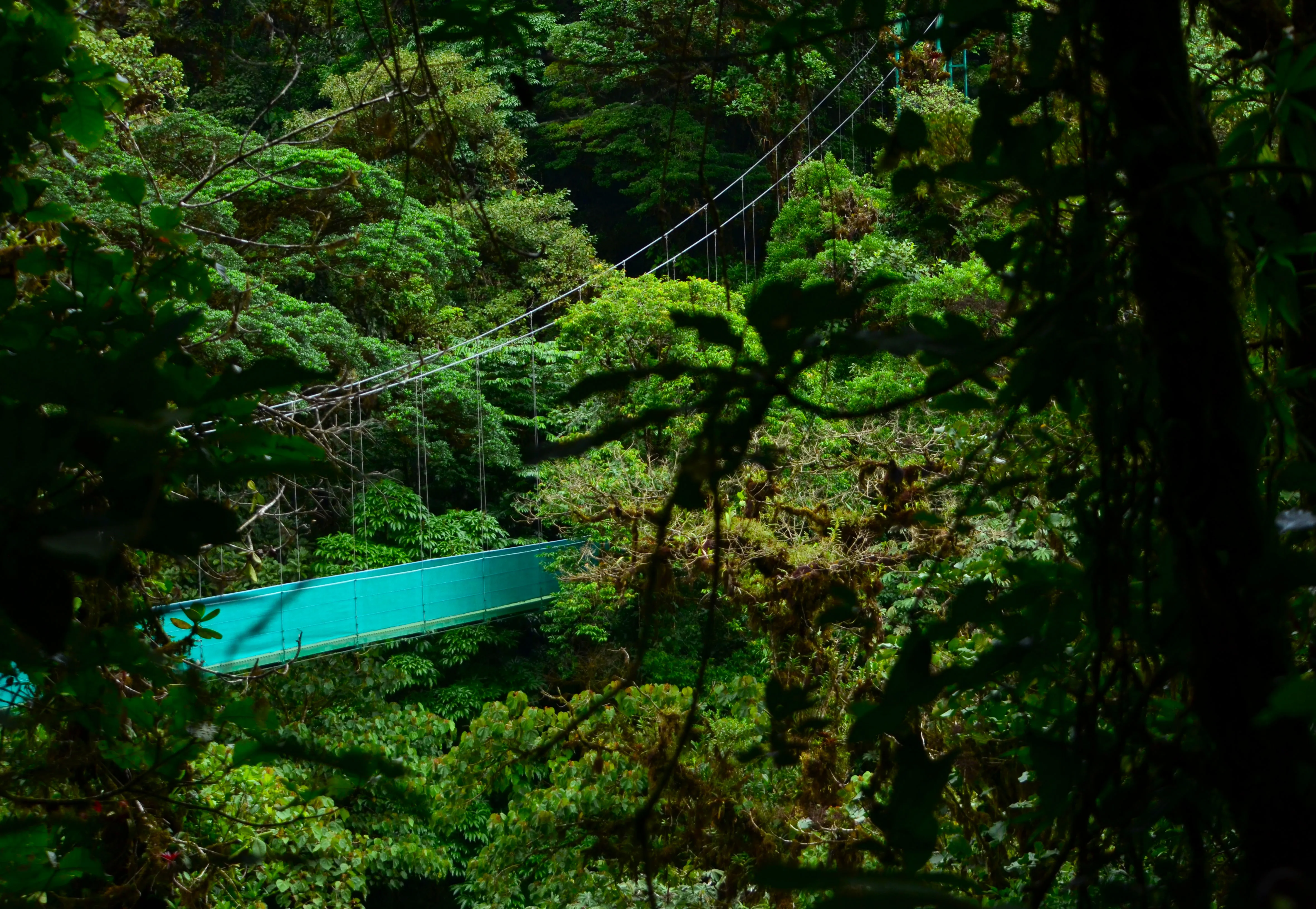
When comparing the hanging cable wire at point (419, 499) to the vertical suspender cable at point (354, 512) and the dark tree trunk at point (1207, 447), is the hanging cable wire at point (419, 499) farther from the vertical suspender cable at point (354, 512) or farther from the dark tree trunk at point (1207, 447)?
the dark tree trunk at point (1207, 447)

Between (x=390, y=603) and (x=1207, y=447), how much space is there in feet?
22.6

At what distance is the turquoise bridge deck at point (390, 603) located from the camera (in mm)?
5430

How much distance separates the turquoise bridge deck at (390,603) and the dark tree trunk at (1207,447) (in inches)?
185

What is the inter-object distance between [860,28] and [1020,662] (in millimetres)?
254

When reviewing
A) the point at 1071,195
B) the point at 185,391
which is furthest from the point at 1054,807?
the point at 185,391

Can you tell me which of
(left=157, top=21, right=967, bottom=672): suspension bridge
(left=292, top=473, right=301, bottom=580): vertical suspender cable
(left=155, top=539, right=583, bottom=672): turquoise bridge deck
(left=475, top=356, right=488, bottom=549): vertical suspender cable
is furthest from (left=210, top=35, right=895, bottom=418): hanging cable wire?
(left=155, top=539, right=583, bottom=672): turquoise bridge deck

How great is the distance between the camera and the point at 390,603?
6.88 m

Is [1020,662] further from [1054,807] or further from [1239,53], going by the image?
[1239,53]

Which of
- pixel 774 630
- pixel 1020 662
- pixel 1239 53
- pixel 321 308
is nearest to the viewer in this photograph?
pixel 1020 662

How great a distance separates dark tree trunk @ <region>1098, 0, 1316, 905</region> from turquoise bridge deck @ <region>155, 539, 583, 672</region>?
4689 mm

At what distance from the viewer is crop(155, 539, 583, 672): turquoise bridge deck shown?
543 cm

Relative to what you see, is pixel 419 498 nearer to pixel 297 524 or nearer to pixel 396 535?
pixel 396 535

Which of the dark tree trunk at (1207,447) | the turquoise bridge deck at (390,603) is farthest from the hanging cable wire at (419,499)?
the dark tree trunk at (1207,447)

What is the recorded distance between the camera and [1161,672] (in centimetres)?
36
